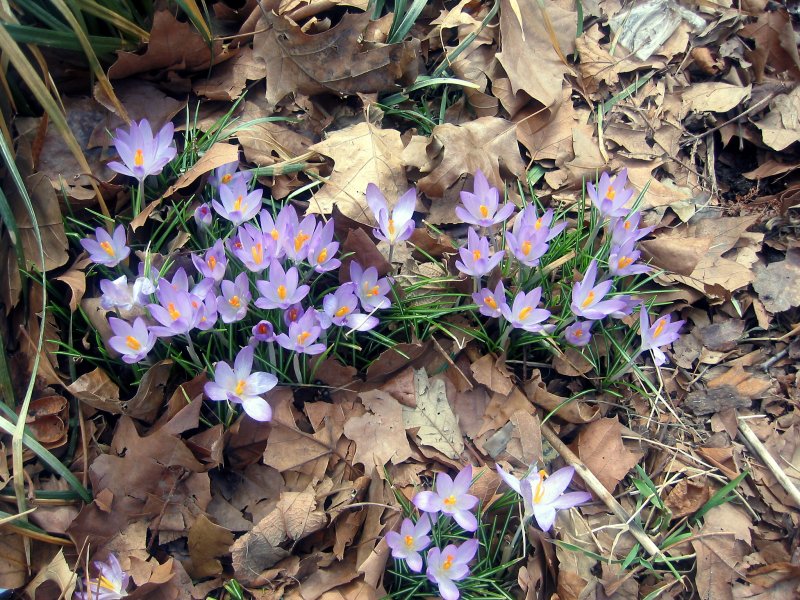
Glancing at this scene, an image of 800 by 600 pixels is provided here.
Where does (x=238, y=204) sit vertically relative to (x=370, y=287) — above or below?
above

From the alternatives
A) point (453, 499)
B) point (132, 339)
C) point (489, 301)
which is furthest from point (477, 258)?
Answer: point (132, 339)

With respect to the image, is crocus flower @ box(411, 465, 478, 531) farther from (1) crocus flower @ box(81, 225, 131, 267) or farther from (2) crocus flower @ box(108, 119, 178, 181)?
(2) crocus flower @ box(108, 119, 178, 181)

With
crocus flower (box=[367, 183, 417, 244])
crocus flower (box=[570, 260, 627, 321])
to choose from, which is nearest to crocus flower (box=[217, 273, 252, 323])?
crocus flower (box=[367, 183, 417, 244])

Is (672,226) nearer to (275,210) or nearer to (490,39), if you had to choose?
(490,39)

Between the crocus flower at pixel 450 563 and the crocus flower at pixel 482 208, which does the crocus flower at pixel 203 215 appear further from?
the crocus flower at pixel 450 563

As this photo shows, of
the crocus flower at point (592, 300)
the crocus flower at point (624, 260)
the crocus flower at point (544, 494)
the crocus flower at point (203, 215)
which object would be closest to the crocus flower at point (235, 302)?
the crocus flower at point (203, 215)

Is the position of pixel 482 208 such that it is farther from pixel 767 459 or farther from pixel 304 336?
pixel 767 459

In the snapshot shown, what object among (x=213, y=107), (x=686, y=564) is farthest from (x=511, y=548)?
(x=213, y=107)
